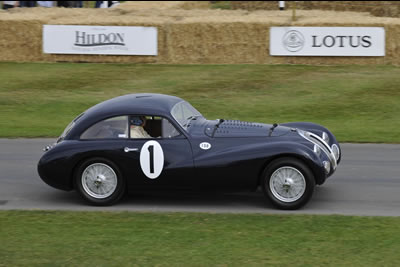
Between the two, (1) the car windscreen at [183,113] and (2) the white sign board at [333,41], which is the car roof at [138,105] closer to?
(1) the car windscreen at [183,113]

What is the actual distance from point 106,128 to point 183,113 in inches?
39.3

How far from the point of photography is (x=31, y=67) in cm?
2150

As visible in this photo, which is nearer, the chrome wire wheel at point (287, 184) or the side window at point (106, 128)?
the chrome wire wheel at point (287, 184)

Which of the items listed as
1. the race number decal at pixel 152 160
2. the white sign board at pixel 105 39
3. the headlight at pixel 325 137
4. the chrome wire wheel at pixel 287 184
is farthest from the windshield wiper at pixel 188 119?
the white sign board at pixel 105 39

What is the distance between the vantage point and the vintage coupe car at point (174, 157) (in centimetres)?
912

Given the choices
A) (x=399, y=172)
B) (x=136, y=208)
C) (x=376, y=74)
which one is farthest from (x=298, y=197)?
(x=376, y=74)

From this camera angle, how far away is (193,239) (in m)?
7.89

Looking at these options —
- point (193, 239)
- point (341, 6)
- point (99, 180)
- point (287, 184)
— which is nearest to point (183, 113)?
point (99, 180)

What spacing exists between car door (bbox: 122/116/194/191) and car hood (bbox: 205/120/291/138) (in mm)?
409

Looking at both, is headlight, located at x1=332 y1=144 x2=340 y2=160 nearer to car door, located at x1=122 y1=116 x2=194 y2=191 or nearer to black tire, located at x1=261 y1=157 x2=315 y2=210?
black tire, located at x1=261 y1=157 x2=315 y2=210

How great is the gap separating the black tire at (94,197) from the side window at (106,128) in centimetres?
32

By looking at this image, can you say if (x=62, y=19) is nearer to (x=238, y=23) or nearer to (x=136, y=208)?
(x=238, y=23)

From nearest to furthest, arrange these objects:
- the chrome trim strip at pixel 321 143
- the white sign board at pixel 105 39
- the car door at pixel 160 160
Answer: the car door at pixel 160 160
the chrome trim strip at pixel 321 143
the white sign board at pixel 105 39

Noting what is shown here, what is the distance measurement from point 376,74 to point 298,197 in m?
A: 11.3
